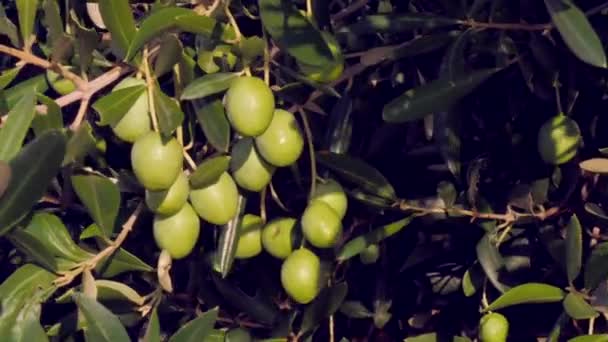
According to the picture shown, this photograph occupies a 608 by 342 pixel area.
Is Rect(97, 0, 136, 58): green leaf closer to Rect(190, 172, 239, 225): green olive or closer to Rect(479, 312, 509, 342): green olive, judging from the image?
Rect(190, 172, 239, 225): green olive

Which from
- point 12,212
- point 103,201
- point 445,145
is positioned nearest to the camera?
point 12,212

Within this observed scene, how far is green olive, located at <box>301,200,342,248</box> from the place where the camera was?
1367mm

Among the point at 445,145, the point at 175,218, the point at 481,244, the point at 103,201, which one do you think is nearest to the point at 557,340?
the point at 481,244

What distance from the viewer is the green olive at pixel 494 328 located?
1453 millimetres

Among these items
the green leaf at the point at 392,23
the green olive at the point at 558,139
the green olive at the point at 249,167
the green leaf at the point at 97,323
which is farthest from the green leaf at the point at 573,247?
the green leaf at the point at 97,323

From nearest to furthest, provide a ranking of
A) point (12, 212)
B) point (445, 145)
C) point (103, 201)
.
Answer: point (12, 212) < point (103, 201) < point (445, 145)

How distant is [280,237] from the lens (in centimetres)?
145

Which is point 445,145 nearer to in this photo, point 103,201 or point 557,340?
point 557,340

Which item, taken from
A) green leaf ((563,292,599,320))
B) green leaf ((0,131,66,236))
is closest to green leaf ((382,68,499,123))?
green leaf ((563,292,599,320))

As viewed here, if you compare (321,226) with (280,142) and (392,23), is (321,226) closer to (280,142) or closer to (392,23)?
(280,142)

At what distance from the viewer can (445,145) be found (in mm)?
1456

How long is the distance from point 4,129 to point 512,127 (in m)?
0.80

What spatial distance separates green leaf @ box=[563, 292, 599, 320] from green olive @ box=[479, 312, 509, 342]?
0.39 ft

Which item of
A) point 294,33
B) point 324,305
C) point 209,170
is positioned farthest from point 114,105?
point 324,305
